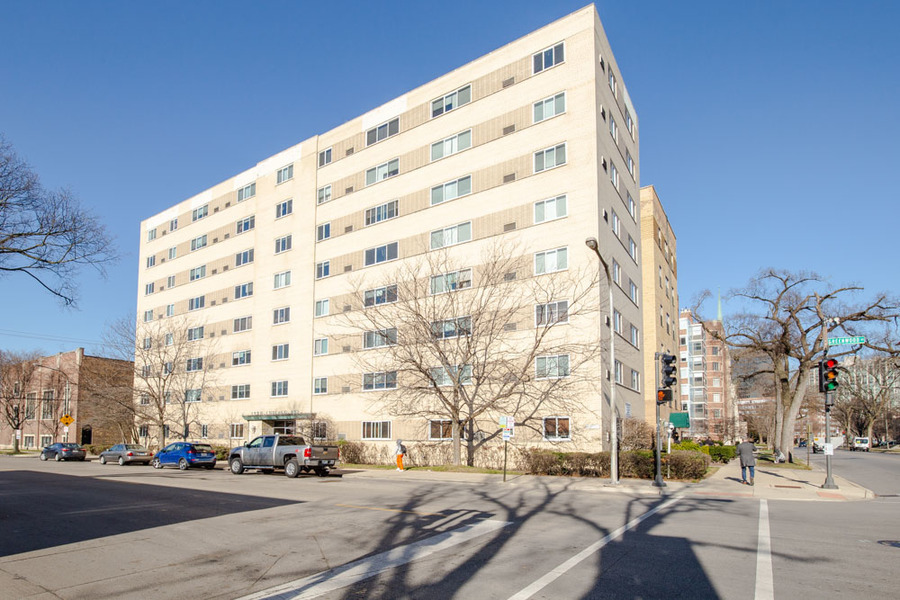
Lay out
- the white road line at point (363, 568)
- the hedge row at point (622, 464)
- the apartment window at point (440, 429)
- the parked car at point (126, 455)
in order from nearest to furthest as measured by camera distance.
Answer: the white road line at point (363, 568) < the hedge row at point (622, 464) < the apartment window at point (440, 429) < the parked car at point (126, 455)

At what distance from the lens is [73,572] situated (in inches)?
346

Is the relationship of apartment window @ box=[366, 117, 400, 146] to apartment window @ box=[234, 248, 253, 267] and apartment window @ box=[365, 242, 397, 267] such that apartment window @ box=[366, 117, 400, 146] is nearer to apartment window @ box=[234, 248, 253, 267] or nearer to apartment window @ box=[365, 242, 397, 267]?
apartment window @ box=[365, 242, 397, 267]

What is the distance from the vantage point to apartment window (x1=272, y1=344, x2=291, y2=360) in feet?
149

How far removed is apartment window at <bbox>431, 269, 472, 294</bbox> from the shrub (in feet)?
43.2

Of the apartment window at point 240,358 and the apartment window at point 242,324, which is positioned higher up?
the apartment window at point 242,324

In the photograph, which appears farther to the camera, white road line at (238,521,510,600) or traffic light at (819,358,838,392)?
traffic light at (819,358,838,392)

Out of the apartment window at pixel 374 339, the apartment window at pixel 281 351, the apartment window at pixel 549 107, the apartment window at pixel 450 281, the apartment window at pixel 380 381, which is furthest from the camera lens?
the apartment window at pixel 281 351

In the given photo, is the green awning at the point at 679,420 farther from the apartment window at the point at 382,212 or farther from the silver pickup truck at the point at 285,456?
the silver pickup truck at the point at 285,456

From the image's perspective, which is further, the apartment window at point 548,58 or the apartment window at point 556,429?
the apartment window at point 548,58

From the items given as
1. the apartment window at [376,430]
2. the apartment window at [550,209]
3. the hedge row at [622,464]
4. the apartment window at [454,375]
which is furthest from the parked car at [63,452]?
the apartment window at [550,209]

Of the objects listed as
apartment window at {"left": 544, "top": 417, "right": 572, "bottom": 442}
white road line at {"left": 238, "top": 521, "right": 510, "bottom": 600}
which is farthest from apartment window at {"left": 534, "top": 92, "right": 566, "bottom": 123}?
white road line at {"left": 238, "top": 521, "right": 510, "bottom": 600}

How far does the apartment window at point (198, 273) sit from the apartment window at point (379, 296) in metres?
22.7

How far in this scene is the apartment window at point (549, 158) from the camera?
1271 inches

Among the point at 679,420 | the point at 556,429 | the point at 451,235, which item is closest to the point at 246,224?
the point at 451,235
